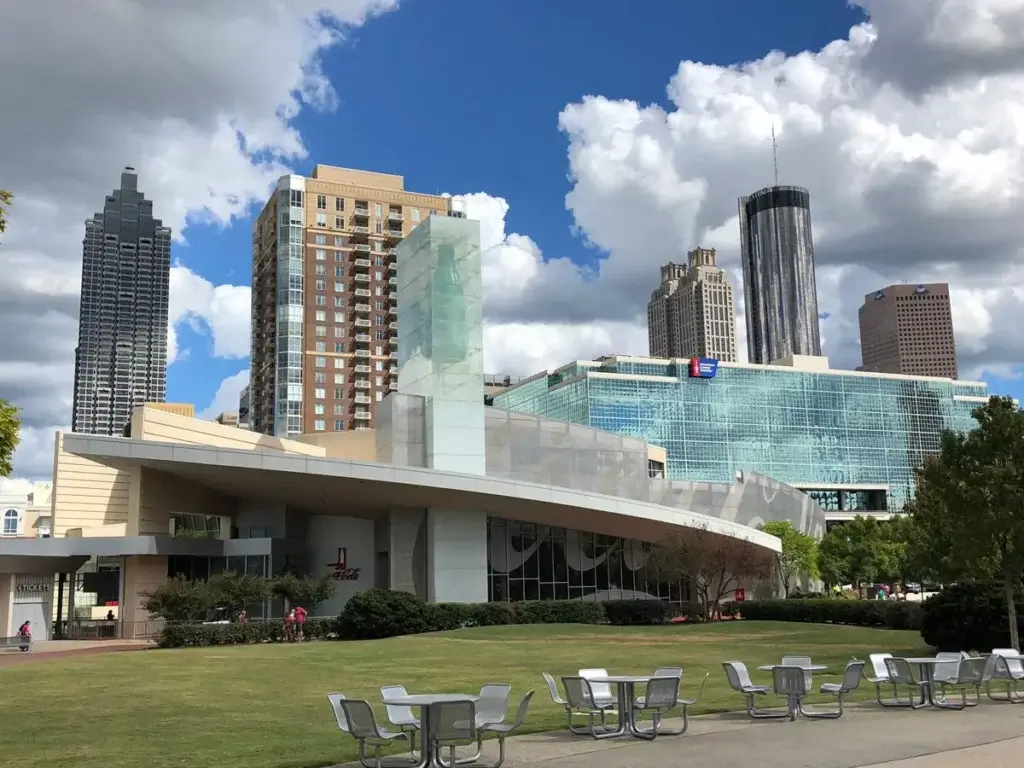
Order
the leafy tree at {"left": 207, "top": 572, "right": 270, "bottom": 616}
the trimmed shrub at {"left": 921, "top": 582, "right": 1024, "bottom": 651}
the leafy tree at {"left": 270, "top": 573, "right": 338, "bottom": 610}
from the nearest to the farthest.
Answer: the trimmed shrub at {"left": 921, "top": 582, "right": 1024, "bottom": 651}, the leafy tree at {"left": 207, "top": 572, "right": 270, "bottom": 616}, the leafy tree at {"left": 270, "top": 573, "right": 338, "bottom": 610}

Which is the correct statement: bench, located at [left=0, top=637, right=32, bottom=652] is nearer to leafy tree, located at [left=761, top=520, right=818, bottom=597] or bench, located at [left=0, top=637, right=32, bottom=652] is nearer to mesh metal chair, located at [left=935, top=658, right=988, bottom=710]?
mesh metal chair, located at [left=935, top=658, right=988, bottom=710]

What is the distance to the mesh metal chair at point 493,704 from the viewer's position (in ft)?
35.4

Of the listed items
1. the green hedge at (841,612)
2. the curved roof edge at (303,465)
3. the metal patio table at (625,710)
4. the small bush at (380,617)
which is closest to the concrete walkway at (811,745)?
the metal patio table at (625,710)

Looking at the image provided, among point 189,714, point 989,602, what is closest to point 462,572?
point 989,602

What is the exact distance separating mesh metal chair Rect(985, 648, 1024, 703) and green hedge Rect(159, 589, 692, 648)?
75.9 ft

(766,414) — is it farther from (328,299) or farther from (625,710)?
(625,710)

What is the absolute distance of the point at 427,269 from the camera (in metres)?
46.1

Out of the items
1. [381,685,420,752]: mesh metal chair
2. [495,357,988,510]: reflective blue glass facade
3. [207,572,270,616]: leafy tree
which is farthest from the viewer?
[495,357,988,510]: reflective blue glass facade

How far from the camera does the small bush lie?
3516 centimetres

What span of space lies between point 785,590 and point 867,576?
7445 millimetres

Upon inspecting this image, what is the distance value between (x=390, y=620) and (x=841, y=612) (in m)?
19.4

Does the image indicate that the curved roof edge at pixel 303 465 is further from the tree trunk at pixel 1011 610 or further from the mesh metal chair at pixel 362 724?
the mesh metal chair at pixel 362 724

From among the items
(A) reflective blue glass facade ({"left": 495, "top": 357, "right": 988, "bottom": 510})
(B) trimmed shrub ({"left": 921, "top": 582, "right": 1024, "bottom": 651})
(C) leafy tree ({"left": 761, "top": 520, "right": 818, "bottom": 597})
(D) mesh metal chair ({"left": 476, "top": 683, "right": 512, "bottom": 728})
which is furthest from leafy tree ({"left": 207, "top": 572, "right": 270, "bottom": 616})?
(A) reflective blue glass facade ({"left": 495, "top": 357, "right": 988, "bottom": 510})

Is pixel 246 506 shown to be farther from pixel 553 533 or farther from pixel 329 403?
pixel 329 403
